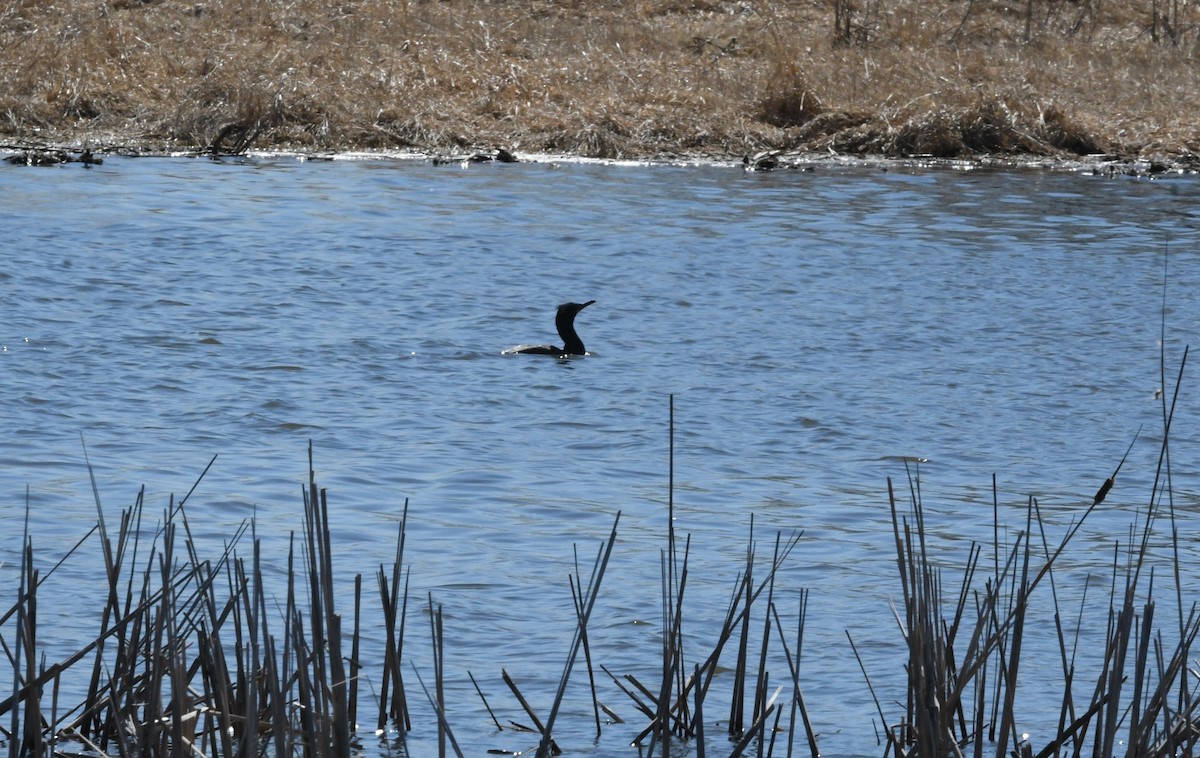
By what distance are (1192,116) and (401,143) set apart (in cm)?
1185

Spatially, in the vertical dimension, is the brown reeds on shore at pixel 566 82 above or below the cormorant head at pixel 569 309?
above

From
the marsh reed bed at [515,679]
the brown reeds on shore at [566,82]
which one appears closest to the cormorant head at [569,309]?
the marsh reed bed at [515,679]

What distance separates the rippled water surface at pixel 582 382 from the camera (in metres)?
6.73

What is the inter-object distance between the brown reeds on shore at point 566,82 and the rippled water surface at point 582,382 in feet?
10.5

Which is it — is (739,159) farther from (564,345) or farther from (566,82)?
(564,345)

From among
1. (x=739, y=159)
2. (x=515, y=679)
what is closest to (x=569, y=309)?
(x=515, y=679)

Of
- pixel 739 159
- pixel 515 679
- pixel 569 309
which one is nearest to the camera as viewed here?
pixel 515 679

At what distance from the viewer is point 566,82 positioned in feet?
86.8

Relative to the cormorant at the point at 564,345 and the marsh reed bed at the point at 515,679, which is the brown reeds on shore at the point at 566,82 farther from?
the marsh reed bed at the point at 515,679

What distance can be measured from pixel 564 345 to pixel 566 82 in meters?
14.4

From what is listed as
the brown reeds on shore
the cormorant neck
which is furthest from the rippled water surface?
the brown reeds on shore

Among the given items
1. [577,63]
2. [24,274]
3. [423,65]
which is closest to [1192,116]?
[577,63]

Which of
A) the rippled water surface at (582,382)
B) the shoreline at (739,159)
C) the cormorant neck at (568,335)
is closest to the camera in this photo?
the rippled water surface at (582,382)

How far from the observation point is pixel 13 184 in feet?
63.1
